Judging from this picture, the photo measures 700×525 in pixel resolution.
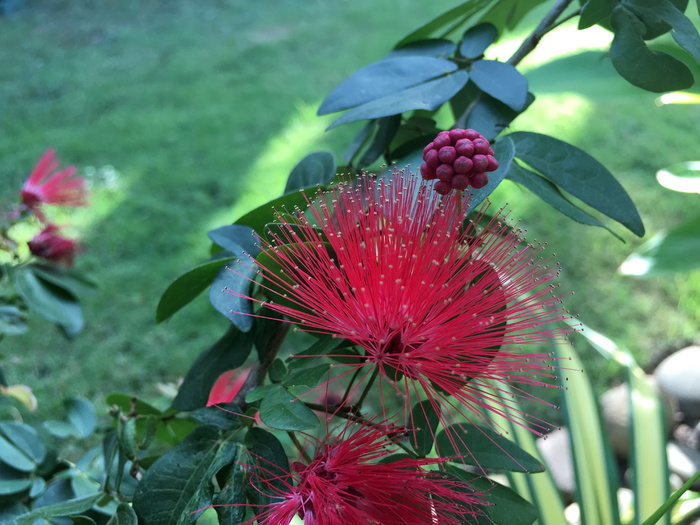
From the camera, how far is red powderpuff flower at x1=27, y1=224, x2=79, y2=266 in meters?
1.05

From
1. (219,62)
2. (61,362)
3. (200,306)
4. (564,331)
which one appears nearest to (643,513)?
(564,331)

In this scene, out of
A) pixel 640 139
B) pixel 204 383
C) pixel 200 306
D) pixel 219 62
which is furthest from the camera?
pixel 219 62

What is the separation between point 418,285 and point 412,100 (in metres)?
0.20

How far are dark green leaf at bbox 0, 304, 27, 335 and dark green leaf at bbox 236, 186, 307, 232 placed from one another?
54cm

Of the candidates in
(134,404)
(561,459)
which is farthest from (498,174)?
(561,459)

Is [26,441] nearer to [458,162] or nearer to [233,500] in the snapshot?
[233,500]

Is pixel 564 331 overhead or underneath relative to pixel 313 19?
overhead

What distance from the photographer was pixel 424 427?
0.55m

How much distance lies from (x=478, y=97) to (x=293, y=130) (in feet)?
8.02

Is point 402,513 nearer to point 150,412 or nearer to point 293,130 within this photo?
point 150,412

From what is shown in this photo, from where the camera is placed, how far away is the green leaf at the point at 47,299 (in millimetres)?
990

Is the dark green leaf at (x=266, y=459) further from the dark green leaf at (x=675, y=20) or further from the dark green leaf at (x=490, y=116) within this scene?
the dark green leaf at (x=675, y=20)

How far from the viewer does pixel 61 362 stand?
2016mm

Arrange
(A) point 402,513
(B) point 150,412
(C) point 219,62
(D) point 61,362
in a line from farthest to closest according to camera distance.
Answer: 1. (C) point 219,62
2. (D) point 61,362
3. (B) point 150,412
4. (A) point 402,513
